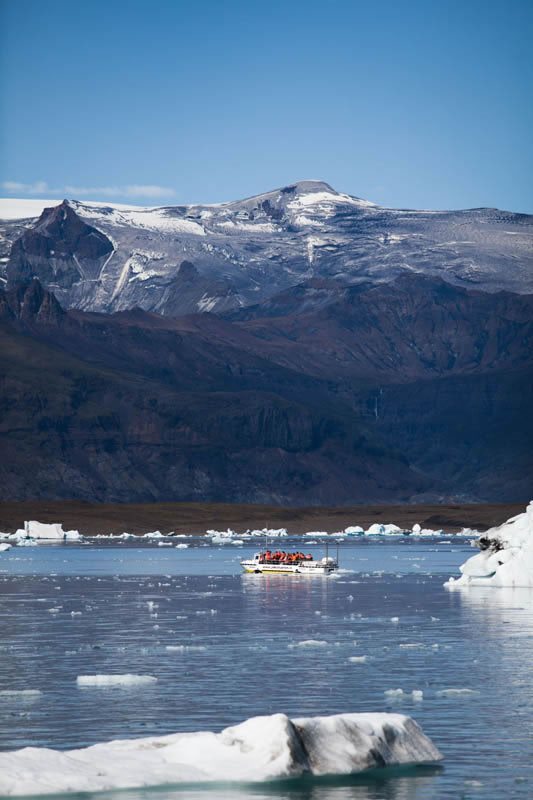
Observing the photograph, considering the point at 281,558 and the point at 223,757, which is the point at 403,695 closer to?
the point at 223,757

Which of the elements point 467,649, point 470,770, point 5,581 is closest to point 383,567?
point 5,581

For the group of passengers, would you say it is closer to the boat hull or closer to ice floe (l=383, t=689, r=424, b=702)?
the boat hull

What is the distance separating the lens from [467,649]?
52.5 meters

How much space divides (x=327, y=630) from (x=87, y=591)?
103 ft

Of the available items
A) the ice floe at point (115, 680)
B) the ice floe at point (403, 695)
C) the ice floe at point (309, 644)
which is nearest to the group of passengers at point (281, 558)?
the ice floe at point (309, 644)

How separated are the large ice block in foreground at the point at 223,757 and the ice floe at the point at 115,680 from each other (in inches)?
541

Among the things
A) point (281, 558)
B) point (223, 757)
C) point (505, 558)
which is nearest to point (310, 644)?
point (223, 757)

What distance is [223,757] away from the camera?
28.0 meters

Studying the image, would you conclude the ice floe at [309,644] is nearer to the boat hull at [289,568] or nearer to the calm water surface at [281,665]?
the calm water surface at [281,665]

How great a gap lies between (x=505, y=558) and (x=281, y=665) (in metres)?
40.9

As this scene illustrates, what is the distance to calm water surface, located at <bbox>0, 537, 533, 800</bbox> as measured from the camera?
3167 cm

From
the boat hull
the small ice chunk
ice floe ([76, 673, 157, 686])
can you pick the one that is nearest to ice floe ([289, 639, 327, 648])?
the small ice chunk

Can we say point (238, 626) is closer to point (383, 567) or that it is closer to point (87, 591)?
point (87, 591)

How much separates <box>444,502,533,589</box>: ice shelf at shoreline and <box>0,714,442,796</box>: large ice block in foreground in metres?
52.1
